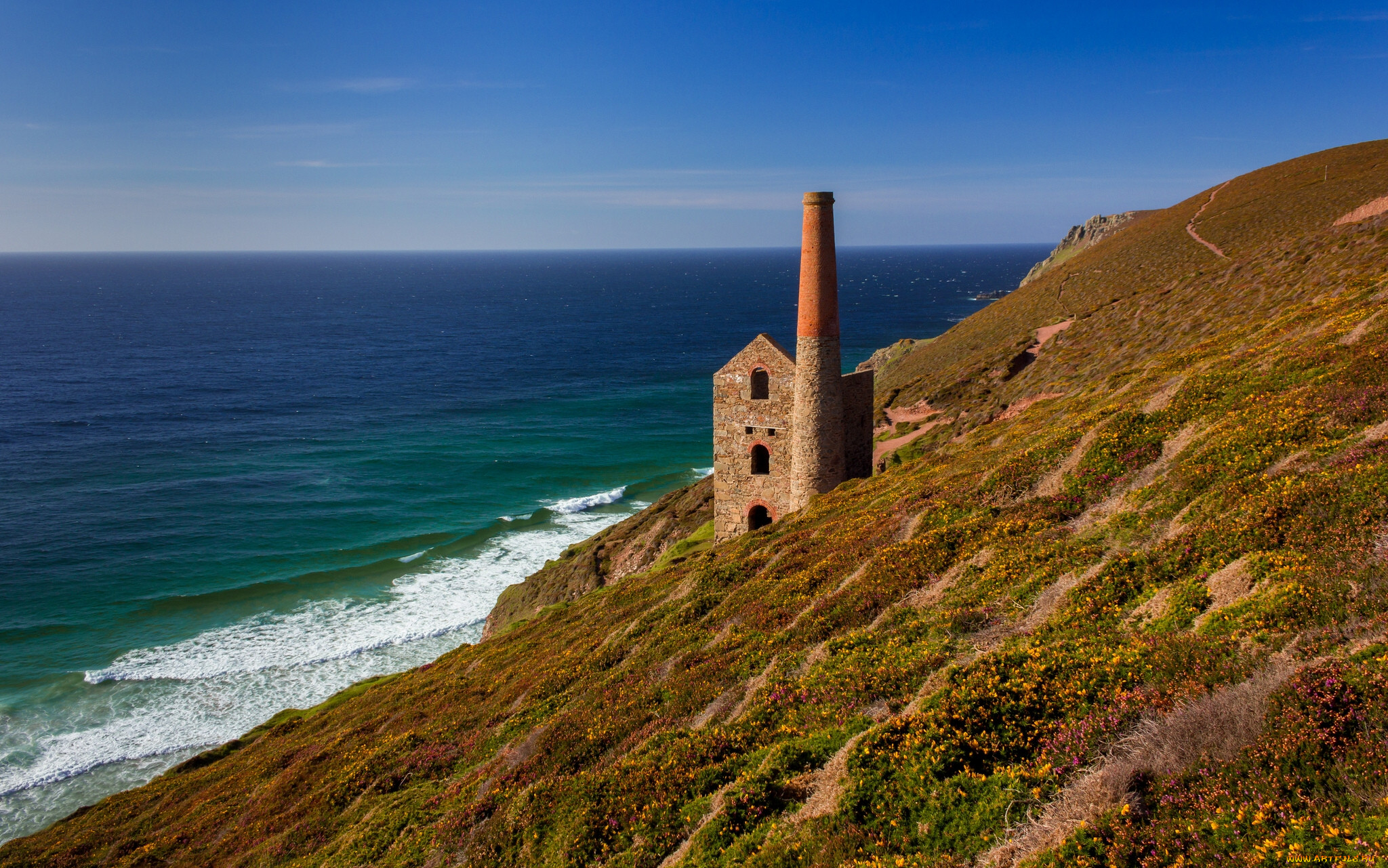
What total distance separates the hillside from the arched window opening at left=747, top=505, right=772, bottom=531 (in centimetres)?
557

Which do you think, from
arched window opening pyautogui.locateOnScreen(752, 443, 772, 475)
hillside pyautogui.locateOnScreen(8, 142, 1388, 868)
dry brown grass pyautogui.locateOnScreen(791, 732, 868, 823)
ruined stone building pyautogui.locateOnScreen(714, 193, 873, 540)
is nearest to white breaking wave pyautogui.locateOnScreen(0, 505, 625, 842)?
hillside pyautogui.locateOnScreen(8, 142, 1388, 868)

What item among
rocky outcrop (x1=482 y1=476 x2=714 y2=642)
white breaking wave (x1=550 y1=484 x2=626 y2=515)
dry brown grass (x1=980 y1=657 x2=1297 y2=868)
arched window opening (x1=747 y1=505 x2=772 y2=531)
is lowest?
white breaking wave (x1=550 y1=484 x2=626 y2=515)

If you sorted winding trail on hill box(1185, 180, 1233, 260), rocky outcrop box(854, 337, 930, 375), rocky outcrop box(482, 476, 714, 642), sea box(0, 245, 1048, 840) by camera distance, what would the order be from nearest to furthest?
sea box(0, 245, 1048, 840), rocky outcrop box(482, 476, 714, 642), winding trail on hill box(1185, 180, 1233, 260), rocky outcrop box(854, 337, 930, 375)

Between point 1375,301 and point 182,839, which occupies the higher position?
point 1375,301

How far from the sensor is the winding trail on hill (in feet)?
216

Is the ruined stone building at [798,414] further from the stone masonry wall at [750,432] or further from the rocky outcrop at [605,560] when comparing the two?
the rocky outcrop at [605,560]

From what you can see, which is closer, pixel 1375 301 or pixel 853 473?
pixel 1375 301

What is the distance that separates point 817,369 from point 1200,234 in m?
68.5

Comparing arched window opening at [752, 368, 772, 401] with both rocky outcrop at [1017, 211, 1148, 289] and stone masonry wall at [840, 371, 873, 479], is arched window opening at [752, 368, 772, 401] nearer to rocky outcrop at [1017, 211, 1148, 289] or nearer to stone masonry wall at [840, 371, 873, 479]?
stone masonry wall at [840, 371, 873, 479]

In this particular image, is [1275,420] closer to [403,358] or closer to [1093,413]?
[1093,413]

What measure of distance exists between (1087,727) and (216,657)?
Result: 44179 mm

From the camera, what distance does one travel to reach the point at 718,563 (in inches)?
908

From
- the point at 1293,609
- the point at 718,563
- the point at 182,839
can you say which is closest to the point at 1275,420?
the point at 1293,609

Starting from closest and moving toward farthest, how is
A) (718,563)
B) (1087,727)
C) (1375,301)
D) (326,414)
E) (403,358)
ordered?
(1087,727) → (1375,301) → (718,563) → (326,414) → (403,358)
